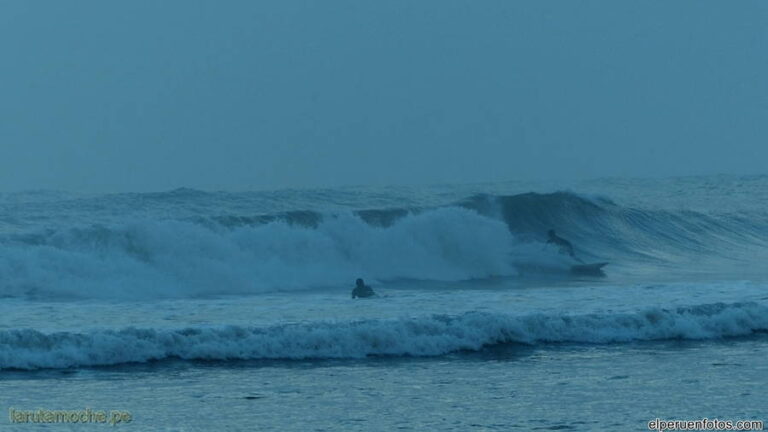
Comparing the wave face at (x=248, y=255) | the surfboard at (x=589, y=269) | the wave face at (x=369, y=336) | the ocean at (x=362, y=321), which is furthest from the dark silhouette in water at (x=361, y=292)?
the surfboard at (x=589, y=269)

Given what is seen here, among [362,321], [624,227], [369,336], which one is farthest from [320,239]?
[369,336]

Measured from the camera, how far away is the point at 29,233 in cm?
2111

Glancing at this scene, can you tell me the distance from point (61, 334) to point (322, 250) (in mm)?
10803

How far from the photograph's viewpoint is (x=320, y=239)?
77.5ft

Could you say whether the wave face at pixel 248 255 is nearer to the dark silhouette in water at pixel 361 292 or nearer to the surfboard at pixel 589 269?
the surfboard at pixel 589 269

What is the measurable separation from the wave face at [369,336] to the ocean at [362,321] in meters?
0.03

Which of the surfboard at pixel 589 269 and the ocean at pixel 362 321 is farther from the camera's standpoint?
the surfboard at pixel 589 269

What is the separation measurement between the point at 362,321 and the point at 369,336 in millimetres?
493

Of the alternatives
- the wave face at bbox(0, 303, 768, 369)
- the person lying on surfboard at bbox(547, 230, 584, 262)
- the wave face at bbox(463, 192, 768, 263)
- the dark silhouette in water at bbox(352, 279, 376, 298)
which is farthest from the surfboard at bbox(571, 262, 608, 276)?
the wave face at bbox(0, 303, 768, 369)

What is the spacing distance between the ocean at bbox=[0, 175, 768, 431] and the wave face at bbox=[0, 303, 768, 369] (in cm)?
3

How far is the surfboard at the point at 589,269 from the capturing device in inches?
900

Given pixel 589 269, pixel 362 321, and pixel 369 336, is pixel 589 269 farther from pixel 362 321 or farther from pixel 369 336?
pixel 369 336

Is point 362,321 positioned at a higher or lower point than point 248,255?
lower

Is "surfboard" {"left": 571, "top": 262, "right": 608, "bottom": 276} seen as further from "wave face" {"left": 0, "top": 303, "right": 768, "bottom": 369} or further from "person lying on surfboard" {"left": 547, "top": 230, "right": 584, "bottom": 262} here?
"wave face" {"left": 0, "top": 303, "right": 768, "bottom": 369}
